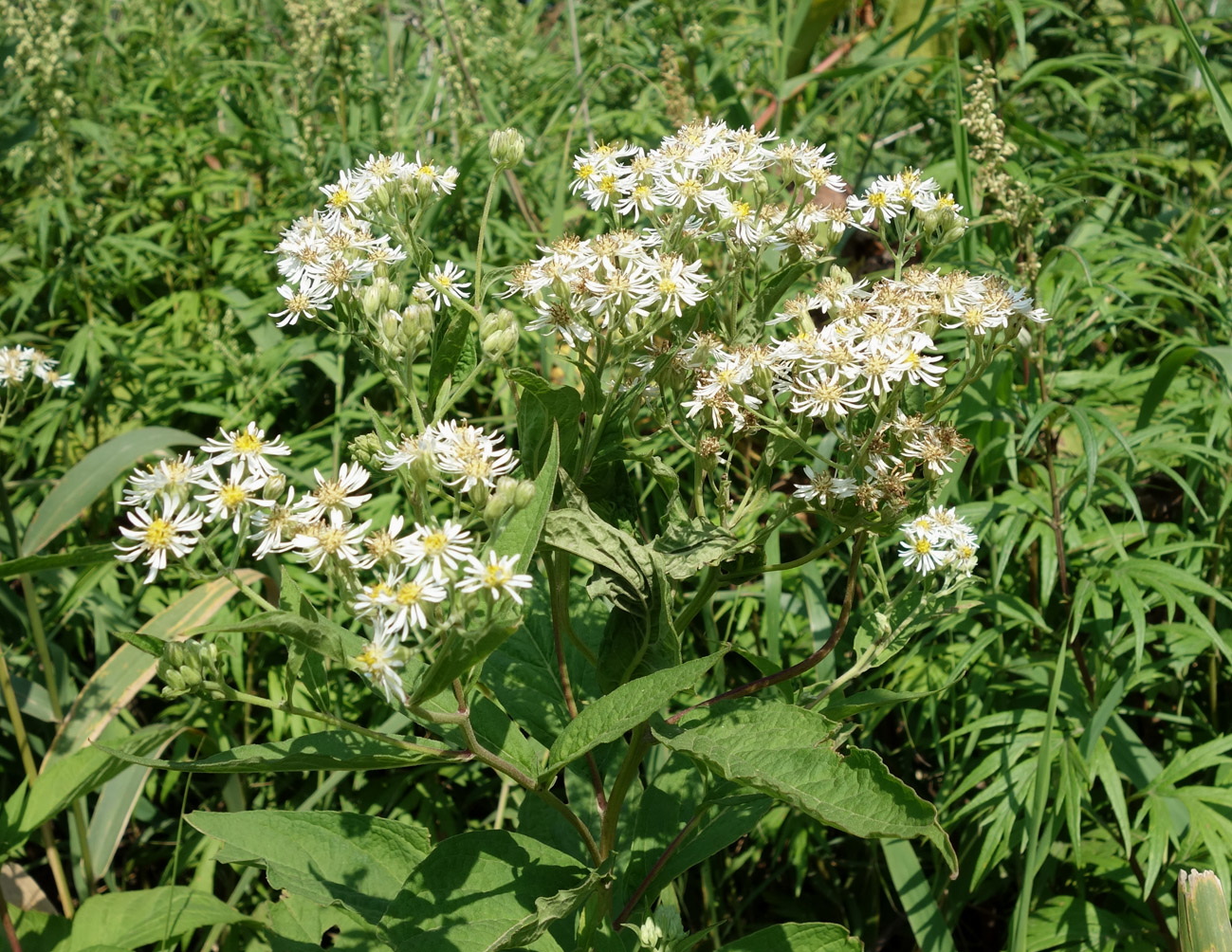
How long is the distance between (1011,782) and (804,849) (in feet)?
1.49

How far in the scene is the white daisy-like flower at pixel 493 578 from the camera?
1.10 m

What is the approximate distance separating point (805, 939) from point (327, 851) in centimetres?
72

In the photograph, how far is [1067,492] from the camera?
86.9 inches

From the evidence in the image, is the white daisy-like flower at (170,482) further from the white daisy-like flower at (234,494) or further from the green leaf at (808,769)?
the green leaf at (808,769)

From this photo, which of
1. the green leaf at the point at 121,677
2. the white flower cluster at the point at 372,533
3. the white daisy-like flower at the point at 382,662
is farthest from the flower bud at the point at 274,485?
the green leaf at the point at 121,677

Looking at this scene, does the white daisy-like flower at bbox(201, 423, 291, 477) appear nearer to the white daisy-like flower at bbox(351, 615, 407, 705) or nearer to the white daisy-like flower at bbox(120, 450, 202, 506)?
the white daisy-like flower at bbox(120, 450, 202, 506)

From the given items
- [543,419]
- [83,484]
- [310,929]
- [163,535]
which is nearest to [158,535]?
[163,535]

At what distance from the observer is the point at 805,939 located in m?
1.53

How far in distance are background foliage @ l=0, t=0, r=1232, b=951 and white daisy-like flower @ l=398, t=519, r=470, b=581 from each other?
0.31 m

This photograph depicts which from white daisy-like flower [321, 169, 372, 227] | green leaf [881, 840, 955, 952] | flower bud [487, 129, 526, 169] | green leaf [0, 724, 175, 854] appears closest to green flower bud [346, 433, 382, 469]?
white daisy-like flower [321, 169, 372, 227]

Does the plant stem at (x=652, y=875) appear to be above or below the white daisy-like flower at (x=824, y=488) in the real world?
below

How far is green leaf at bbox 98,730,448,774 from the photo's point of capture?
1216mm

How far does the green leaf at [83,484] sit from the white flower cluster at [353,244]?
93 cm

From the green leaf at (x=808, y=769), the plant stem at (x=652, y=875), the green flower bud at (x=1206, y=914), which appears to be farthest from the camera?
the plant stem at (x=652, y=875)
